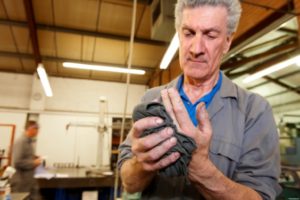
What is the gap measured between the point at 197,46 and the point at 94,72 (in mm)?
7737

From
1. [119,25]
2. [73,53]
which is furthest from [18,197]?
[73,53]

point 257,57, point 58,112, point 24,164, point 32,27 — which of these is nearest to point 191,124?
point 24,164

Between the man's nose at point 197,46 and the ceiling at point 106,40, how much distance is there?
2911mm

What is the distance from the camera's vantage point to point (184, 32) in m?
0.85

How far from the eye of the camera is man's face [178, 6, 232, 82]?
2.65ft

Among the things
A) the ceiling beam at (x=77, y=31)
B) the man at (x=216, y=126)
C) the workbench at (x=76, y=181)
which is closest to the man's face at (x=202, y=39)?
the man at (x=216, y=126)

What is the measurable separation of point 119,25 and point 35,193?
3.94 meters

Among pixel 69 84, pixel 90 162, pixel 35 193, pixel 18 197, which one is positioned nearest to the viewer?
pixel 18 197

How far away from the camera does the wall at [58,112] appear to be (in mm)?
7598

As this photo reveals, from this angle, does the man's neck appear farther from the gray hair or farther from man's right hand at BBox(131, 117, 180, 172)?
man's right hand at BBox(131, 117, 180, 172)

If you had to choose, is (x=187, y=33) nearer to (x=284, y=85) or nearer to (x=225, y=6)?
(x=225, y=6)

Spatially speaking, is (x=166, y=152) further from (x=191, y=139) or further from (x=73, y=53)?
(x=73, y=53)

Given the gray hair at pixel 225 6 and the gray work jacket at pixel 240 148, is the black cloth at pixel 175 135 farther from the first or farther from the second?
the gray hair at pixel 225 6

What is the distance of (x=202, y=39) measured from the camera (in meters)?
0.82
